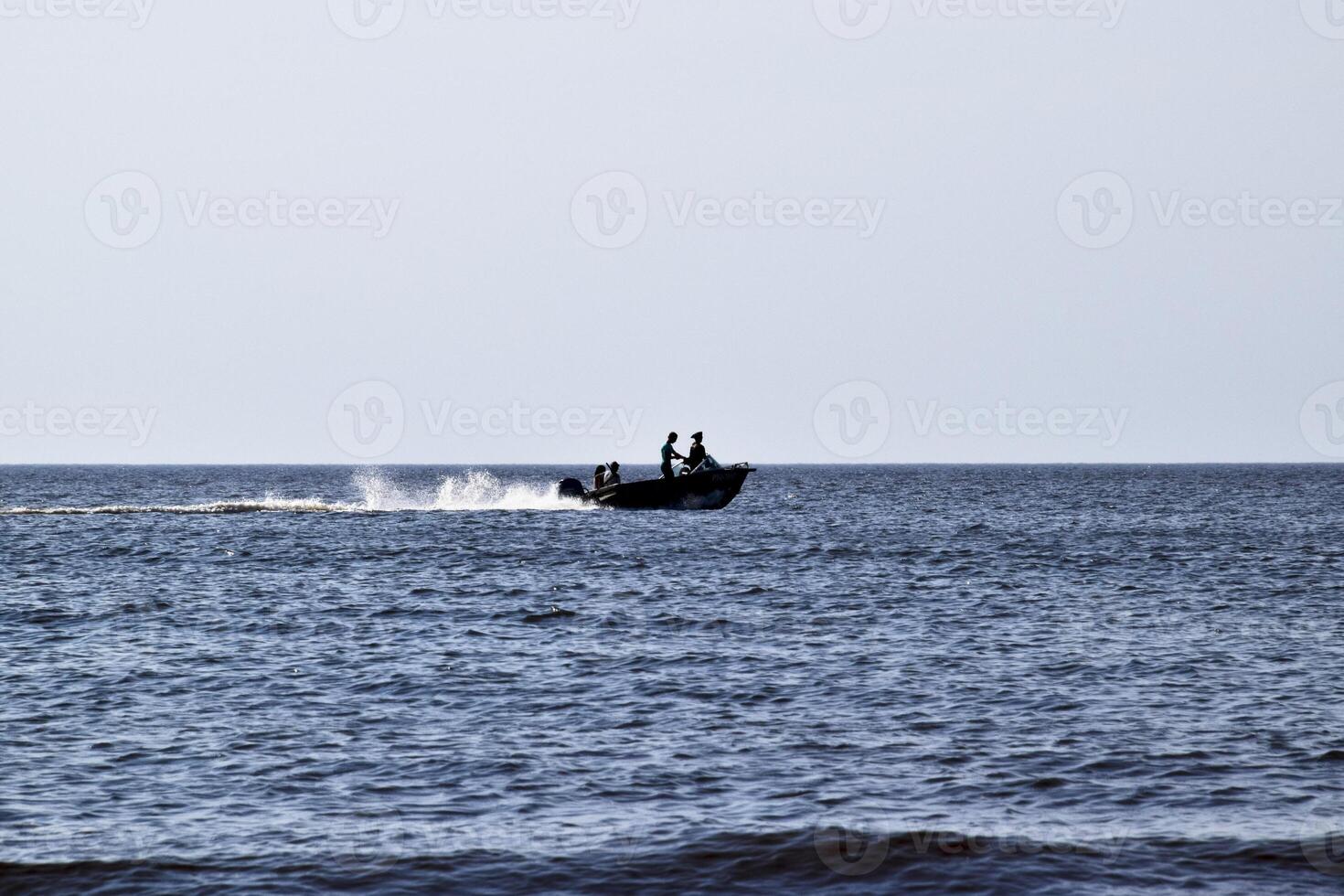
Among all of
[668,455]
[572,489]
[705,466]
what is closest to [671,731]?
[668,455]

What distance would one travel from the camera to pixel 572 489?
58.8m

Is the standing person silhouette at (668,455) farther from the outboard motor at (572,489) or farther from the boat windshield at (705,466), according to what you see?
the outboard motor at (572,489)

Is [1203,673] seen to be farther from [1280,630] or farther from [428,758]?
[428,758]

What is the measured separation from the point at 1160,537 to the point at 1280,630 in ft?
91.4

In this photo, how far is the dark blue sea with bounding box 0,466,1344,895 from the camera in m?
11.4

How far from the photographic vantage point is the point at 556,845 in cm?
1180

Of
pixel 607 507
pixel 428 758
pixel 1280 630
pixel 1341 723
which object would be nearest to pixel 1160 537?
pixel 607 507

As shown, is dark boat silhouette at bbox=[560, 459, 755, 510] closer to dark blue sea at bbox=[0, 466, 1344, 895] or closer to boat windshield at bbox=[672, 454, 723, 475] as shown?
boat windshield at bbox=[672, 454, 723, 475]

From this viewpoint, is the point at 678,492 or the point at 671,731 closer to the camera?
the point at 671,731

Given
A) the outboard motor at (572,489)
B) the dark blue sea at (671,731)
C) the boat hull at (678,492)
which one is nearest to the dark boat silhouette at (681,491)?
the boat hull at (678,492)

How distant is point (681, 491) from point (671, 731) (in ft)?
124

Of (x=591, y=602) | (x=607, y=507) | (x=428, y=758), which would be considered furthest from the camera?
(x=607, y=507)

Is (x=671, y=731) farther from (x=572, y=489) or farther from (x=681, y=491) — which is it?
(x=572, y=489)

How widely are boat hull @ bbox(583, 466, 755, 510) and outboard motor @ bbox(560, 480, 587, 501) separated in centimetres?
303
